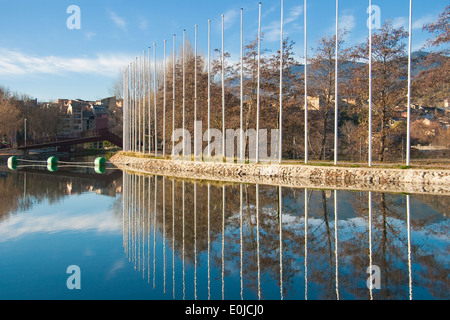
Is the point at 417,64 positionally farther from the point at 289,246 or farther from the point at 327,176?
the point at 289,246

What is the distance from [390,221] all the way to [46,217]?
9.47m

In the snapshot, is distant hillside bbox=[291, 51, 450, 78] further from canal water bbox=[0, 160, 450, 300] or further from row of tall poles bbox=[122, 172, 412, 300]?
canal water bbox=[0, 160, 450, 300]

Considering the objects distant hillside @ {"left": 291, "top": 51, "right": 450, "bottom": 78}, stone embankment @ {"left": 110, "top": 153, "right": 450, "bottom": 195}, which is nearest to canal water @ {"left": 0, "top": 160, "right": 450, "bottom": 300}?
stone embankment @ {"left": 110, "top": 153, "right": 450, "bottom": 195}

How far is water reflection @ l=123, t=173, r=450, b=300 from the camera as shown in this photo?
5.47 metres

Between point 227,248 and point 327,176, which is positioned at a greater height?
point 327,176

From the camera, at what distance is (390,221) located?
32.2 ft

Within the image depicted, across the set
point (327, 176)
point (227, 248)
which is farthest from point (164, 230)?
point (327, 176)

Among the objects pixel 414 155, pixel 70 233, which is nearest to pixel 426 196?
pixel 70 233

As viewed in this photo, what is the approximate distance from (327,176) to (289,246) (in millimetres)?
13952

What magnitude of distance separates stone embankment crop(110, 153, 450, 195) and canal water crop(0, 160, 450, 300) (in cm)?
380

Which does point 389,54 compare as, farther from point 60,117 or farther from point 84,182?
point 60,117

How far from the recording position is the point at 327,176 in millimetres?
20859

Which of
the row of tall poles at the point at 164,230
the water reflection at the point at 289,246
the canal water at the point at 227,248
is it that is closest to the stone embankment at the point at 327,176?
the row of tall poles at the point at 164,230

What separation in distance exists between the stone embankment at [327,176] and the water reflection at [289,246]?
3.90 metres
